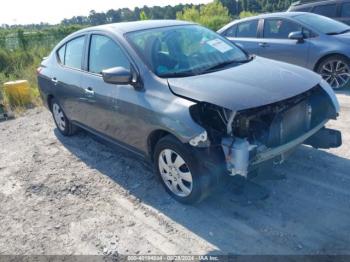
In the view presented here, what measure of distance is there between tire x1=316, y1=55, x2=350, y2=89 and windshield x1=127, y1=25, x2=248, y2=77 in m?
3.12

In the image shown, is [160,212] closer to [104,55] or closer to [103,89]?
[103,89]

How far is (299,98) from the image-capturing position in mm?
3582

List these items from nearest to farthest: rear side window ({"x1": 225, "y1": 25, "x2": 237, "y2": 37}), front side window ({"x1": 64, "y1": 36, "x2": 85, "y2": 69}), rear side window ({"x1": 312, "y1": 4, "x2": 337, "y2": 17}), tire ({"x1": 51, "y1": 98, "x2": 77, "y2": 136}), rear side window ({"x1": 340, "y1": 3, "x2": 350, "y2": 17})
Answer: front side window ({"x1": 64, "y1": 36, "x2": 85, "y2": 69}), tire ({"x1": 51, "y1": 98, "x2": 77, "y2": 136}), rear side window ({"x1": 225, "y1": 25, "x2": 237, "y2": 37}), rear side window ({"x1": 340, "y1": 3, "x2": 350, "y2": 17}), rear side window ({"x1": 312, "y1": 4, "x2": 337, "y2": 17})

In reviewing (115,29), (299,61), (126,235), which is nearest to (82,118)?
(115,29)

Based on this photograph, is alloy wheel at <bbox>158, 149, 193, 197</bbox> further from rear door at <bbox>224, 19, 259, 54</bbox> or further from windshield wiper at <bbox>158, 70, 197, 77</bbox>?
rear door at <bbox>224, 19, 259, 54</bbox>

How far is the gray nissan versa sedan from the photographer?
3.15 meters

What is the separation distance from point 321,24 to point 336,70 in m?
1.08

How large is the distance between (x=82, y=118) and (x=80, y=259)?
2.36 metres

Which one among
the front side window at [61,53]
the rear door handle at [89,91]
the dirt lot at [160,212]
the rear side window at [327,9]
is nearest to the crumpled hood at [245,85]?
the dirt lot at [160,212]

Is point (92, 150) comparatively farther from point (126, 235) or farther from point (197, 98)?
point (197, 98)

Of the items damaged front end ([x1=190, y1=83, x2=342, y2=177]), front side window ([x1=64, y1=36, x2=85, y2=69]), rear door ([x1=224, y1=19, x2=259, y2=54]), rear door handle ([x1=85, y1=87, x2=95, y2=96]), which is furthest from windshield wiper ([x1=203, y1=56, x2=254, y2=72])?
rear door ([x1=224, y1=19, x2=259, y2=54])

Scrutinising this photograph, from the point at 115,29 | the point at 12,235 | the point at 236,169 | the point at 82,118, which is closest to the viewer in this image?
the point at 236,169

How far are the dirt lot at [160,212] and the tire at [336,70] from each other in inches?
84.7

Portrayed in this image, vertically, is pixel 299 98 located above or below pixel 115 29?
below
